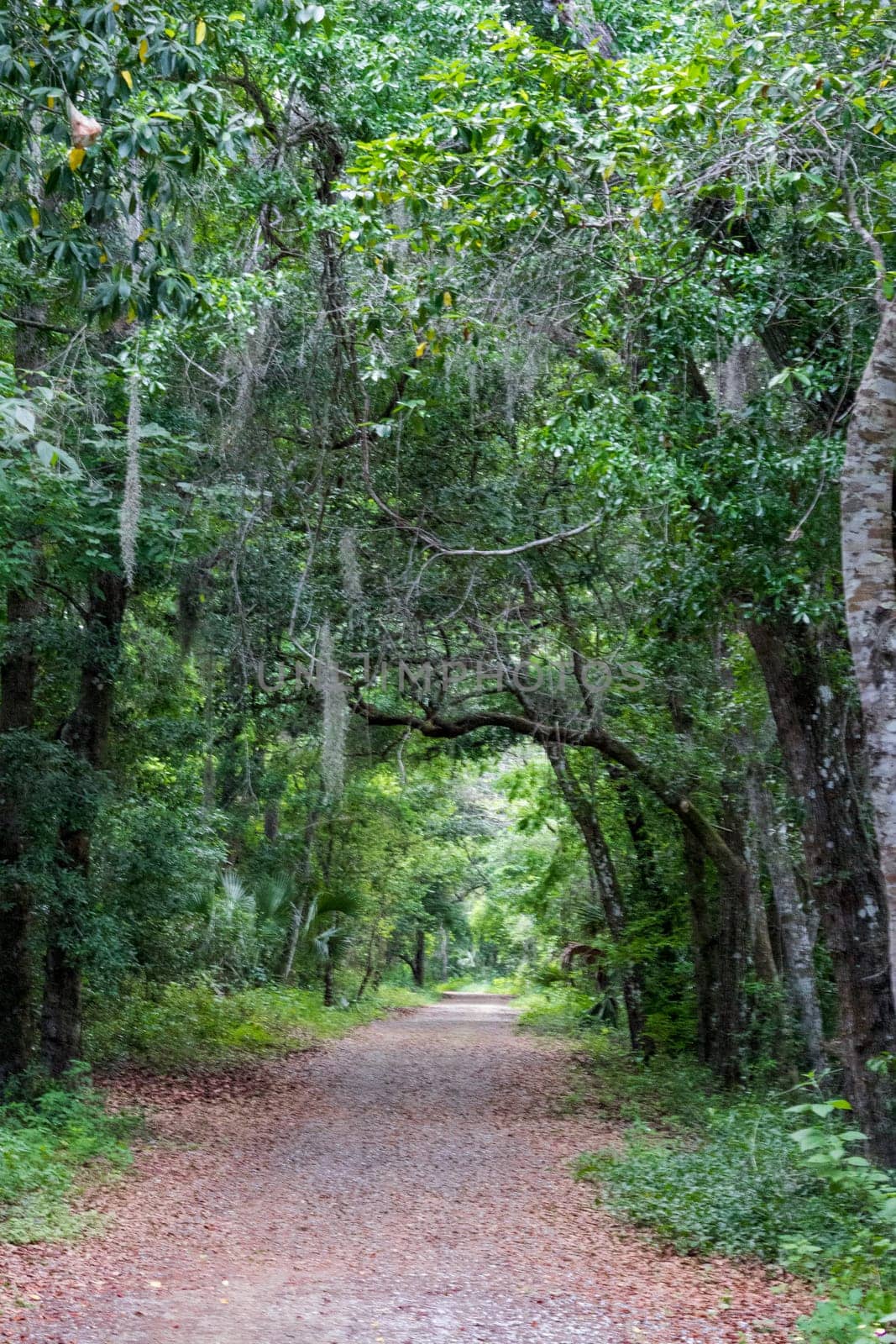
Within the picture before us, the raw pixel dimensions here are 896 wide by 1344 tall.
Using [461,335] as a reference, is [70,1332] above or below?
below

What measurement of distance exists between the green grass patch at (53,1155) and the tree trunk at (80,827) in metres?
0.80

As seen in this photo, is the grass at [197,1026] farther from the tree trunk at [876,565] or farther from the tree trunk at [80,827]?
the tree trunk at [876,565]

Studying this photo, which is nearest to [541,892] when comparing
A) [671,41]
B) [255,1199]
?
[255,1199]

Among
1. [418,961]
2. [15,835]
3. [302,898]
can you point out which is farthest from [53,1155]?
[418,961]

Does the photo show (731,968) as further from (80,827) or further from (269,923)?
(269,923)

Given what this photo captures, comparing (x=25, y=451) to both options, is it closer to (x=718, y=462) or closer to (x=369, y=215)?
(x=369, y=215)

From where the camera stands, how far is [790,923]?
38.4ft

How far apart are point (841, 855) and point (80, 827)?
6.67 meters

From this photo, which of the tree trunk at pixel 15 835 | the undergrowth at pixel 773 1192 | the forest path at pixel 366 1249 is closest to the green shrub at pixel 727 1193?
the undergrowth at pixel 773 1192

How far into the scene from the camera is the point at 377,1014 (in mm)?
25031

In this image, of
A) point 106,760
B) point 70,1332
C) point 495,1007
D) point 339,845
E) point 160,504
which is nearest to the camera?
point 70,1332

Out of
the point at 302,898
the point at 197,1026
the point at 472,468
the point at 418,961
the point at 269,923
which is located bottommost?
the point at 418,961

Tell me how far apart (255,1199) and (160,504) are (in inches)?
215

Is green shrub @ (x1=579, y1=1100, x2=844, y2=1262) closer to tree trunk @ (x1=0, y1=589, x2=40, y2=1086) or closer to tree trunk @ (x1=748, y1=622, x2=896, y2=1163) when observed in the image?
tree trunk @ (x1=748, y1=622, x2=896, y2=1163)
